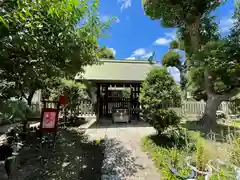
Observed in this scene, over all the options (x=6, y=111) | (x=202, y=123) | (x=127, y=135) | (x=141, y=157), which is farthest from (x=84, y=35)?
(x=202, y=123)

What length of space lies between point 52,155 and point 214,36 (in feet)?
34.7

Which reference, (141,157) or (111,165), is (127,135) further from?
(111,165)

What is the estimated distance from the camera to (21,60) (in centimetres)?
319

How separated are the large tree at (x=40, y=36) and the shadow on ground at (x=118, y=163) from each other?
95.6 inches

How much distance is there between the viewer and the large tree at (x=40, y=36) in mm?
2488

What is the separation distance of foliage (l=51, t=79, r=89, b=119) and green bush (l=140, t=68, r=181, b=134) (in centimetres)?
434

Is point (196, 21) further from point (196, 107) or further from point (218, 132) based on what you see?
point (196, 107)

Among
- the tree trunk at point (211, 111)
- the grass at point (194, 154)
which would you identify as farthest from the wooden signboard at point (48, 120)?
the tree trunk at point (211, 111)

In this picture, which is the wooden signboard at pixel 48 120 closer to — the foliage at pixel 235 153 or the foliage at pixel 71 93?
the foliage at pixel 71 93

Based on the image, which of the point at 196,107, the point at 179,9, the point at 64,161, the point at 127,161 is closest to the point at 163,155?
the point at 127,161

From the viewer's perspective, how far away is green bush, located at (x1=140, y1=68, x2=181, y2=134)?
17.9ft

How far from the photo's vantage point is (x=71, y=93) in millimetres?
8867

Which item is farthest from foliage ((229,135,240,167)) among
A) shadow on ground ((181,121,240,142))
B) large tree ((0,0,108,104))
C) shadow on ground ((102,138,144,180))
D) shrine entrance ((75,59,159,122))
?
shrine entrance ((75,59,159,122))

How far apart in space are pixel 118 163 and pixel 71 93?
5485 mm
